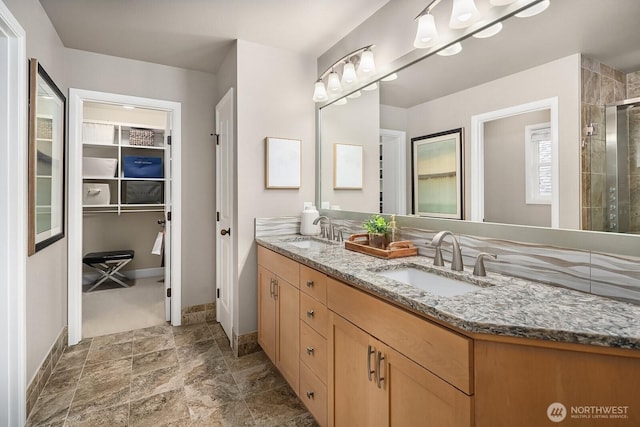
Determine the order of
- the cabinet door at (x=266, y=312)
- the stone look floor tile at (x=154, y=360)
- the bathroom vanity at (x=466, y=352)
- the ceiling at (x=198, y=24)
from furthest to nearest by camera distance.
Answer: the stone look floor tile at (x=154, y=360)
the cabinet door at (x=266, y=312)
the ceiling at (x=198, y=24)
the bathroom vanity at (x=466, y=352)

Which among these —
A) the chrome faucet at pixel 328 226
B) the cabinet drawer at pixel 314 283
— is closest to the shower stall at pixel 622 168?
the cabinet drawer at pixel 314 283

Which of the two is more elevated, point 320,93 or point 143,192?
point 320,93

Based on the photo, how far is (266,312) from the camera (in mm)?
2287

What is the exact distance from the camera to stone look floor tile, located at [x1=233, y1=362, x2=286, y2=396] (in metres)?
2.04

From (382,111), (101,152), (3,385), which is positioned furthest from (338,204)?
(101,152)

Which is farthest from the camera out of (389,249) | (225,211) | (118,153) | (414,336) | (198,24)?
(118,153)

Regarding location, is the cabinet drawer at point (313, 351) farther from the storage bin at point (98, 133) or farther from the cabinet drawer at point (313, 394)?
the storage bin at point (98, 133)

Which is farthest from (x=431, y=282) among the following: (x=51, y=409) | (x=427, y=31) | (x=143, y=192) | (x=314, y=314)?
(x=143, y=192)

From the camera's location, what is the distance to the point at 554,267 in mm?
1176

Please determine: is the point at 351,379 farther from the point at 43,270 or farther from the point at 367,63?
the point at 43,270

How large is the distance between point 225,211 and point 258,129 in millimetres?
784

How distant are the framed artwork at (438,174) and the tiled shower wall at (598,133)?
50 cm

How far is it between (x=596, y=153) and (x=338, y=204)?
1648mm

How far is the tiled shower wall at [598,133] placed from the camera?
1.03 meters
